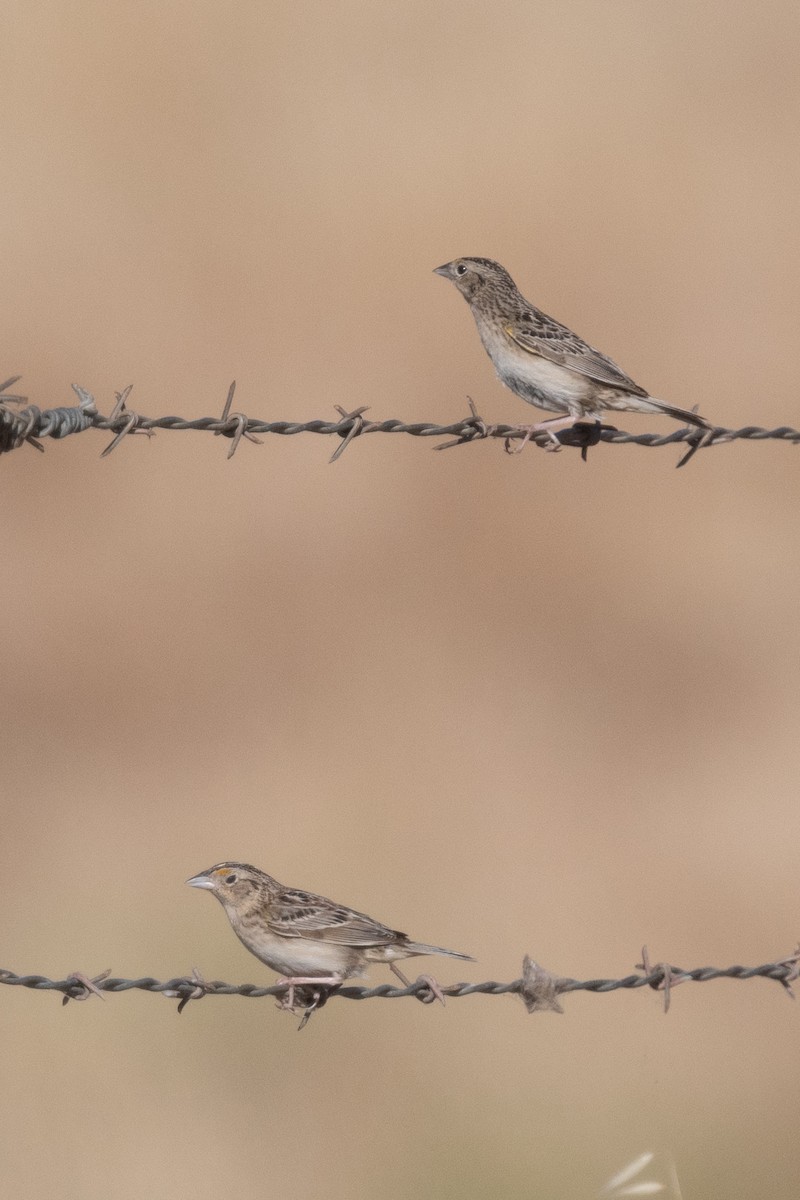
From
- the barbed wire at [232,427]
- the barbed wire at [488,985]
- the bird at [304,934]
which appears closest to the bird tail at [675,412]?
the barbed wire at [232,427]

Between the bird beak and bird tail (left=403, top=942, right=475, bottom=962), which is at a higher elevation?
the bird beak

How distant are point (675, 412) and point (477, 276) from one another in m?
2.25

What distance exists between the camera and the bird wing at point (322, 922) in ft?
27.2

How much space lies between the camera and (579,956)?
49.9 feet

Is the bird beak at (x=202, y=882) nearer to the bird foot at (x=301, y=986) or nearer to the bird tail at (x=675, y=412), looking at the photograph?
the bird foot at (x=301, y=986)

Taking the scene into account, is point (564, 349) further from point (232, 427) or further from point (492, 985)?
point (492, 985)

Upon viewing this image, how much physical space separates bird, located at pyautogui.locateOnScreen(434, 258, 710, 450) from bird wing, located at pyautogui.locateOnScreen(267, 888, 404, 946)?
257 centimetres

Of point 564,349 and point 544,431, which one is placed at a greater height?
point 564,349

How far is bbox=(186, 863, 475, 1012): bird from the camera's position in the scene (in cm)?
830

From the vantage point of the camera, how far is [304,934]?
8438 mm

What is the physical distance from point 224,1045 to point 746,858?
226 inches

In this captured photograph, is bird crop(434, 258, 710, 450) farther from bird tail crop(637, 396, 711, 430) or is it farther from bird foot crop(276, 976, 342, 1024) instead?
bird foot crop(276, 976, 342, 1024)

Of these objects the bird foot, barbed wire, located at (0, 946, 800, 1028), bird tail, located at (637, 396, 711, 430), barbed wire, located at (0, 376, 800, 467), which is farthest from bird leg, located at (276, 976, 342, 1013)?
bird tail, located at (637, 396, 711, 430)

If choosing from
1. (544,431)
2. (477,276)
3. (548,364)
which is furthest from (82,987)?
(477,276)
